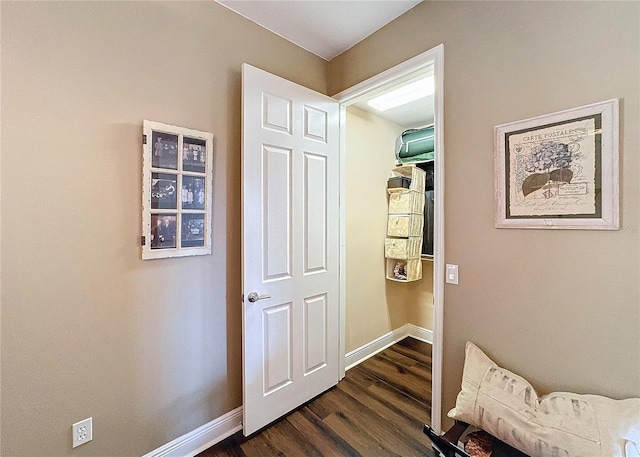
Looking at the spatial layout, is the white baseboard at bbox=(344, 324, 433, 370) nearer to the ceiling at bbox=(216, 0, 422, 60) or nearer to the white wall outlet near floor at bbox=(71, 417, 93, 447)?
the white wall outlet near floor at bbox=(71, 417, 93, 447)

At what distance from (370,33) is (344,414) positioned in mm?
2743

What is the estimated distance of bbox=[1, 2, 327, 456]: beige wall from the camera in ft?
3.64

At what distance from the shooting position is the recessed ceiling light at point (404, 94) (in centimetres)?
215

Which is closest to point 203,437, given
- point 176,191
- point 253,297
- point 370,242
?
point 253,297

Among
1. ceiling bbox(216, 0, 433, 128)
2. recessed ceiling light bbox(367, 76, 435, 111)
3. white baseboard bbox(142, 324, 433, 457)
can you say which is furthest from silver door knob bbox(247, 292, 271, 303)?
recessed ceiling light bbox(367, 76, 435, 111)

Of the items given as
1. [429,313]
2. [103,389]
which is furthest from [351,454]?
[429,313]

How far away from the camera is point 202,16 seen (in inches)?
62.4

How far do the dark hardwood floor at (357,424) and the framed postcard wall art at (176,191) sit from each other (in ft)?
4.05

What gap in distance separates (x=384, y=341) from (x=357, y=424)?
3.94 ft

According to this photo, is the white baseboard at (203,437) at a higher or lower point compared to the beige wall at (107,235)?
lower

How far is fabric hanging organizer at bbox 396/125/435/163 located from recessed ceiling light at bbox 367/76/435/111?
0.41 meters

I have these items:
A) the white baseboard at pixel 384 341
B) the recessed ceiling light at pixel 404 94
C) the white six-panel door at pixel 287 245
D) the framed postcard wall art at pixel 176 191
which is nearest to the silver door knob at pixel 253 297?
the white six-panel door at pixel 287 245

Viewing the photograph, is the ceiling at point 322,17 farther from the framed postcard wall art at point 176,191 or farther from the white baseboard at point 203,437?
the white baseboard at point 203,437

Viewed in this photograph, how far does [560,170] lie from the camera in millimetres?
1172
